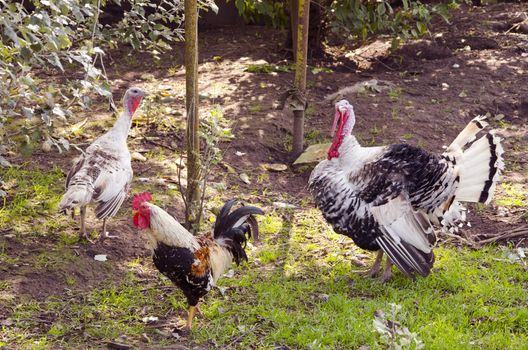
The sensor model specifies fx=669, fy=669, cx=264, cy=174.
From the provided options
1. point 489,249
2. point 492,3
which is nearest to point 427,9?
point 489,249

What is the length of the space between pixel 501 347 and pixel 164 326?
2.29 m

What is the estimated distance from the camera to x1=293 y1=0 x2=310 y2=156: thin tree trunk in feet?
21.7

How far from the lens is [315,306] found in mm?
4996

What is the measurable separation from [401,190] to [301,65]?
7.03 feet

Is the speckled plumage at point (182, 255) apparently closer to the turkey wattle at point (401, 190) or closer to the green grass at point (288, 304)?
the green grass at point (288, 304)

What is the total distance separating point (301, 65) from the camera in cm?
675

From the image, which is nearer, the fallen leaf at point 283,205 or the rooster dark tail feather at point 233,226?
the rooster dark tail feather at point 233,226

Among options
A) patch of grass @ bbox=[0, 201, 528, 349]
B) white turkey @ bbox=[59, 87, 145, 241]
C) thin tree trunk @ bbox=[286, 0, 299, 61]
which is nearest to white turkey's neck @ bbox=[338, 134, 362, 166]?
patch of grass @ bbox=[0, 201, 528, 349]

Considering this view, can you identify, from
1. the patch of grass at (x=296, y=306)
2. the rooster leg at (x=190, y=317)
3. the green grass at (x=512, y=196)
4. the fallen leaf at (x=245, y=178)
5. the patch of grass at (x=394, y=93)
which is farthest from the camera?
the patch of grass at (x=394, y=93)

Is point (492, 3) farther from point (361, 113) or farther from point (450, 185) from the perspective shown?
point (450, 185)

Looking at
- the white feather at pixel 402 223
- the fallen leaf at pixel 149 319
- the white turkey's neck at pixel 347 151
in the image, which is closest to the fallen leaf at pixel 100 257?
the fallen leaf at pixel 149 319

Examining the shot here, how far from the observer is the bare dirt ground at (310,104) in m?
6.00

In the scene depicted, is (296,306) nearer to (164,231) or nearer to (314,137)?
(164,231)

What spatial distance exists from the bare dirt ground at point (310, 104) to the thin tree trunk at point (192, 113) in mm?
607
